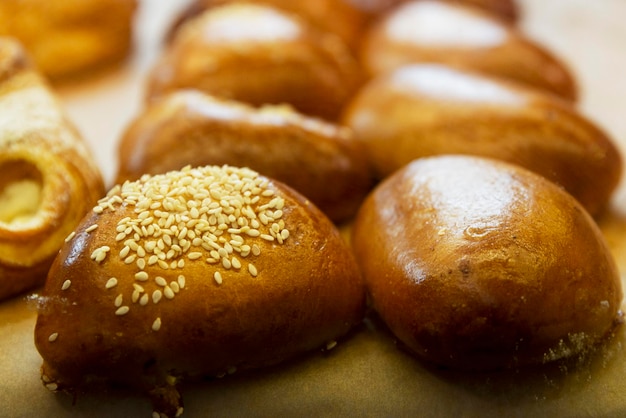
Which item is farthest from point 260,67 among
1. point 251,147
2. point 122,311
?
point 122,311

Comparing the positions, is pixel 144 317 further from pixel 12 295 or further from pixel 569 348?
pixel 569 348

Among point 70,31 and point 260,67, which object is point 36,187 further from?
point 70,31

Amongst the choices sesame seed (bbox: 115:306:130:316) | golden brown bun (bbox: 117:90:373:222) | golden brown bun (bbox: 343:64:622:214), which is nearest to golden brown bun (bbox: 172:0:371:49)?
golden brown bun (bbox: 343:64:622:214)

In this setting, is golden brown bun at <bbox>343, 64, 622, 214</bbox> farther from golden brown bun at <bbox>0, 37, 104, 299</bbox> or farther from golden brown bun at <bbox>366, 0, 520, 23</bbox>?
golden brown bun at <bbox>366, 0, 520, 23</bbox>

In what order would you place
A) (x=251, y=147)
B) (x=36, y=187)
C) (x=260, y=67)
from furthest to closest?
(x=260, y=67)
(x=251, y=147)
(x=36, y=187)

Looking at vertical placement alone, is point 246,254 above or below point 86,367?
above

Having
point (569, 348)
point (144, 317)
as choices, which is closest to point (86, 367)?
point (144, 317)
